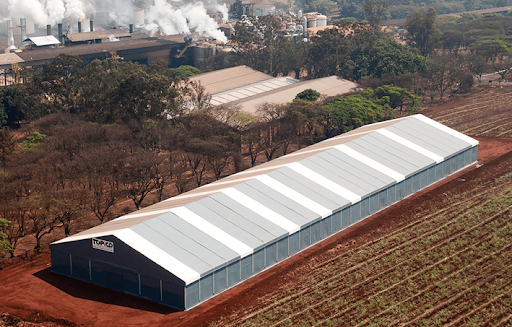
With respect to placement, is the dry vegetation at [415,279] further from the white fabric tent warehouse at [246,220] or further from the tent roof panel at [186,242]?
the tent roof panel at [186,242]

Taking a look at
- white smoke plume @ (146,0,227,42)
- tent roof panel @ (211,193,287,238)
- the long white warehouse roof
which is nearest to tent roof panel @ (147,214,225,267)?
the long white warehouse roof

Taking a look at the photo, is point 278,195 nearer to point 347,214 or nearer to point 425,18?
point 347,214

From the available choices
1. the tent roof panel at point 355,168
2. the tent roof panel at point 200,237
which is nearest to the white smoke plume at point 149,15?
the tent roof panel at point 355,168

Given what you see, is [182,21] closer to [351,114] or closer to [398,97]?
[398,97]

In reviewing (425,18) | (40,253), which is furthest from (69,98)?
(425,18)

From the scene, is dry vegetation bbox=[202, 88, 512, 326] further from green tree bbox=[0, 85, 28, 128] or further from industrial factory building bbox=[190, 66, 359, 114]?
green tree bbox=[0, 85, 28, 128]
